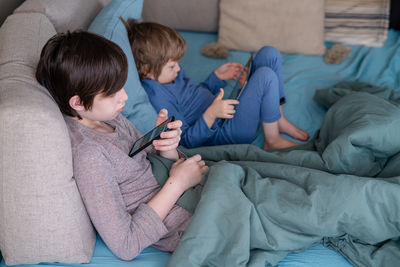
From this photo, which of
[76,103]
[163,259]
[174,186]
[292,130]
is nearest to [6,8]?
[76,103]

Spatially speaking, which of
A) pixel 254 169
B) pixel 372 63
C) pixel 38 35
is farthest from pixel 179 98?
pixel 372 63

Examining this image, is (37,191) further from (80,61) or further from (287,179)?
(287,179)

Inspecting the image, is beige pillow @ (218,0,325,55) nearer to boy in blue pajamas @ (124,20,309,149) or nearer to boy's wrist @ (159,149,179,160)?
boy in blue pajamas @ (124,20,309,149)

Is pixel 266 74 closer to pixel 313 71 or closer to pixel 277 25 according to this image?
pixel 313 71

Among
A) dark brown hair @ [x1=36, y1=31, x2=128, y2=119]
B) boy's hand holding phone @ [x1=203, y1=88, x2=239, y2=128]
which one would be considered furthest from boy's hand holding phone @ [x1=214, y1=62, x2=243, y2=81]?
dark brown hair @ [x1=36, y1=31, x2=128, y2=119]


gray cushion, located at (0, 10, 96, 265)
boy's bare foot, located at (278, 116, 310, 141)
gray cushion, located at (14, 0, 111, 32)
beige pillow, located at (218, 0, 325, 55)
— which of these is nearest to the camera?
gray cushion, located at (0, 10, 96, 265)

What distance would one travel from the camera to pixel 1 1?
4.24ft

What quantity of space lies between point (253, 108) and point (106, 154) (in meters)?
0.67

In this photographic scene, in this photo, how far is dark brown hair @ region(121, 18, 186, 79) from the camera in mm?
1364

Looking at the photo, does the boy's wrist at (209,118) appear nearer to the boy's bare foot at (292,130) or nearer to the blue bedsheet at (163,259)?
the boy's bare foot at (292,130)

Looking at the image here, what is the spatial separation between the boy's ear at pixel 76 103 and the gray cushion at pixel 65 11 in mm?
402

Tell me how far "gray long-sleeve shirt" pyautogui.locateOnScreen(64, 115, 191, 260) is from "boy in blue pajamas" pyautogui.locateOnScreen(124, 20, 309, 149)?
34 cm

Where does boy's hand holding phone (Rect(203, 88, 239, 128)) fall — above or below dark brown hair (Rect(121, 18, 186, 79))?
below

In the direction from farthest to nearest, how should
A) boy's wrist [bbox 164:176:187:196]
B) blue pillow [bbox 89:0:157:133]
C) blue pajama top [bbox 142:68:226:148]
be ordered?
blue pajama top [bbox 142:68:226:148], blue pillow [bbox 89:0:157:133], boy's wrist [bbox 164:176:187:196]
